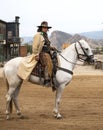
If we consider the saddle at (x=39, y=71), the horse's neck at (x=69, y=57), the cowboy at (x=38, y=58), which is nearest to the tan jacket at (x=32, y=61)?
the cowboy at (x=38, y=58)

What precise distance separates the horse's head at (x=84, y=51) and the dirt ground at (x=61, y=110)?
4.86 feet

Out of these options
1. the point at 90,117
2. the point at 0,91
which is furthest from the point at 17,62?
the point at 0,91

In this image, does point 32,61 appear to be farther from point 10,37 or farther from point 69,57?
point 10,37

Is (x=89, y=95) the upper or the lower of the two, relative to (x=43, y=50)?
lower

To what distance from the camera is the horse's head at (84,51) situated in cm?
1177

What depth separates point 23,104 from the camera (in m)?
14.0

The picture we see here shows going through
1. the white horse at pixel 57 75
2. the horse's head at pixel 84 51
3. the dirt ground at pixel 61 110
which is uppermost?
the horse's head at pixel 84 51

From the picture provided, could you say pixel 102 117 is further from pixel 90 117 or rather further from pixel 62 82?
pixel 62 82

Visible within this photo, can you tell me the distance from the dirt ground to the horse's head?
4.86 ft

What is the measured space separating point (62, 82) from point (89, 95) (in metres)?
5.39

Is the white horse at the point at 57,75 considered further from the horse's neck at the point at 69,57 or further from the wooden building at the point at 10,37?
the wooden building at the point at 10,37

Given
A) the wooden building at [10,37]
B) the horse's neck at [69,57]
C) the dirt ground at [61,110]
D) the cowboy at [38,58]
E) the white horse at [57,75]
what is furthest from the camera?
the wooden building at [10,37]

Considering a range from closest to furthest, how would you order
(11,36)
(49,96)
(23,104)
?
1. (23,104)
2. (49,96)
3. (11,36)

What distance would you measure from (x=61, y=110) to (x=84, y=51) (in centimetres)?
195
